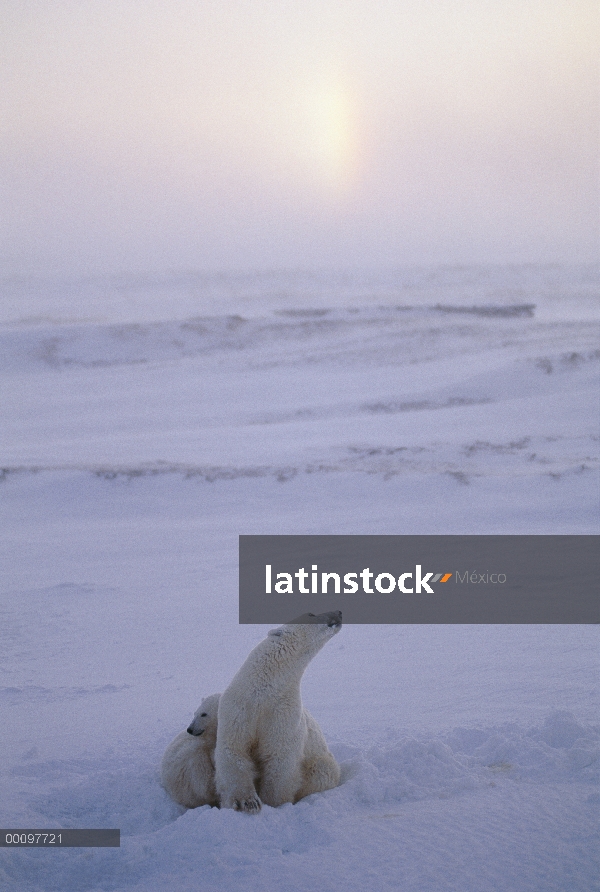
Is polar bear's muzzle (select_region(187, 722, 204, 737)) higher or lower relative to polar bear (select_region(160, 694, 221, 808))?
higher

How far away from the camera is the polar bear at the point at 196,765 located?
3.51m

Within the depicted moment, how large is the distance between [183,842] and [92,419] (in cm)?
1012

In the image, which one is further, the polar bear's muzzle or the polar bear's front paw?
the polar bear's muzzle

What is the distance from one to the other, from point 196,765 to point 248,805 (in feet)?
1.23

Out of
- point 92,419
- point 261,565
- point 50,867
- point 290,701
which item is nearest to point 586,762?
point 290,701

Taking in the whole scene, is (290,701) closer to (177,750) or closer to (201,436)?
(177,750)

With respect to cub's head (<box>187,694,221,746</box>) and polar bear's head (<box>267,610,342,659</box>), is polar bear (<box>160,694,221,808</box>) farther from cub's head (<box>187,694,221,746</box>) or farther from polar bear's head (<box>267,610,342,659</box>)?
polar bear's head (<box>267,610,342,659</box>)
